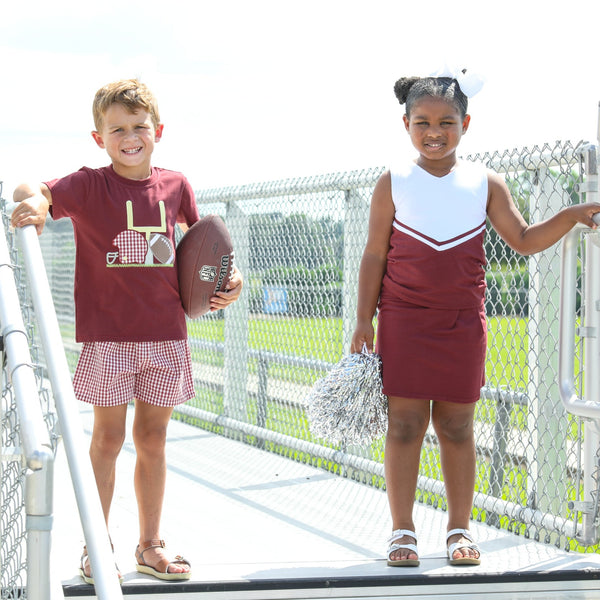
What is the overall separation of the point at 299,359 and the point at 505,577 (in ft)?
8.04

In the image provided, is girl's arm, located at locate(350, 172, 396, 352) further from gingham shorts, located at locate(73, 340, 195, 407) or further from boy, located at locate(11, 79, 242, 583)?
gingham shorts, located at locate(73, 340, 195, 407)

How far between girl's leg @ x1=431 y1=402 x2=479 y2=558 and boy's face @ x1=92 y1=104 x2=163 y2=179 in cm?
148

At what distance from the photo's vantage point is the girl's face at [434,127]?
354cm

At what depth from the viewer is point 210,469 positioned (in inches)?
218

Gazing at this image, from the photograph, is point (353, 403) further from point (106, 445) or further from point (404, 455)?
point (106, 445)

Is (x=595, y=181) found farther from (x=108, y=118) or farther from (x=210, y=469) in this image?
(x=210, y=469)

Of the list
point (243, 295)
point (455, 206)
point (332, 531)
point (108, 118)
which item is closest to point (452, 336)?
point (455, 206)

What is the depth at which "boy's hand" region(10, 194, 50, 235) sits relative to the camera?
2707 millimetres

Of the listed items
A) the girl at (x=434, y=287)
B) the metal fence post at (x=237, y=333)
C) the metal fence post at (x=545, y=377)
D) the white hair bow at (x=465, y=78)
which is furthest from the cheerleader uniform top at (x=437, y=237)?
the metal fence post at (x=237, y=333)

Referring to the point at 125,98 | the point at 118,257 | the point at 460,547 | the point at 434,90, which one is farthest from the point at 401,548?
the point at 125,98

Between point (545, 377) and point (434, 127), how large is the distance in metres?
1.28

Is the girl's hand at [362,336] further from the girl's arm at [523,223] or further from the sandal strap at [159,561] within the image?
the sandal strap at [159,561]

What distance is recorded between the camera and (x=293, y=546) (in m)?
3.97

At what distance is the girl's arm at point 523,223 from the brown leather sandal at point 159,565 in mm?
1725
